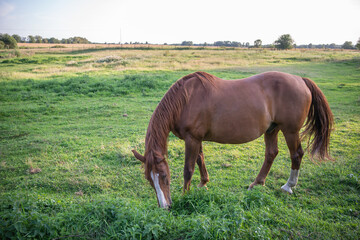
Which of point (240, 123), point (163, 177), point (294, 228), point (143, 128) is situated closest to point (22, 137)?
point (143, 128)

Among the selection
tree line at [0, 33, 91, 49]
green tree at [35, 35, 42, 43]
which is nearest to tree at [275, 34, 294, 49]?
tree line at [0, 33, 91, 49]

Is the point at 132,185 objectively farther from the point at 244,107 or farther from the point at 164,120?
the point at 244,107

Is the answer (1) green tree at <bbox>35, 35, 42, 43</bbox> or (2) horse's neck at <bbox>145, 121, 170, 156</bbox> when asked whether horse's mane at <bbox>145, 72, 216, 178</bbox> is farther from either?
(1) green tree at <bbox>35, 35, 42, 43</bbox>

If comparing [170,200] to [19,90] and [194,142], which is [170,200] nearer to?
[194,142]

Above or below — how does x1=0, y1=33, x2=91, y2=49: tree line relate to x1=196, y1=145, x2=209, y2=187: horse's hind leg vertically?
above

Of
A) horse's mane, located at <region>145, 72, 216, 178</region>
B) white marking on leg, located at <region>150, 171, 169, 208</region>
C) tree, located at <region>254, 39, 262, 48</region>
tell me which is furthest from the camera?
tree, located at <region>254, 39, 262, 48</region>

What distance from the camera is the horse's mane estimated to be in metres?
2.94

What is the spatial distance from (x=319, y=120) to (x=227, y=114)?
73.6 inches

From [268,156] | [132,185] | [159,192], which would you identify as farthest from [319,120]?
[132,185]

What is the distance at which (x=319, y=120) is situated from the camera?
3939 millimetres

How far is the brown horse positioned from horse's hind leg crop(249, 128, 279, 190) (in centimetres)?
3

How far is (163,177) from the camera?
2900 mm

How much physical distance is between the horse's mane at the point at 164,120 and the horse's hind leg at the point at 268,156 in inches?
62.4

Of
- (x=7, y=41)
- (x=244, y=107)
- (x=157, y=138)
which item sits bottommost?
(x=157, y=138)
